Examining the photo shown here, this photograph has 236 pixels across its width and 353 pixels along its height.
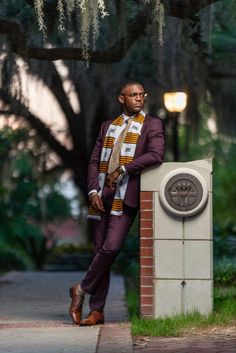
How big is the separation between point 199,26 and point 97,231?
10.9 feet

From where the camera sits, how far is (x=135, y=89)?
9258mm

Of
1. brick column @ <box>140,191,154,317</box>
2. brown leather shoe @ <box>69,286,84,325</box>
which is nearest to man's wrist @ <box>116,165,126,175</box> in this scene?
brick column @ <box>140,191,154,317</box>

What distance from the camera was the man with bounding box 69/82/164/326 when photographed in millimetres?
9125

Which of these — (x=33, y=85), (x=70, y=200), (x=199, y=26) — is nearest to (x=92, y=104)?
(x=33, y=85)

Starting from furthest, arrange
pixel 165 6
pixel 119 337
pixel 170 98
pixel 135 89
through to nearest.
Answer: pixel 170 98
pixel 165 6
pixel 135 89
pixel 119 337

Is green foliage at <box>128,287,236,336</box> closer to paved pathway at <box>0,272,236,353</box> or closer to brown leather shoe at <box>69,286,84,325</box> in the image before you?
paved pathway at <box>0,272,236,353</box>

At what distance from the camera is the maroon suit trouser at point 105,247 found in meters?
9.12

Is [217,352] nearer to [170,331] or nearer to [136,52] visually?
[170,331]

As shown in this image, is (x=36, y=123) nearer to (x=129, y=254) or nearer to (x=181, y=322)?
(x=129, y=254)

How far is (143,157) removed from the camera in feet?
29.8

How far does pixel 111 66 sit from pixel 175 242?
275 inches

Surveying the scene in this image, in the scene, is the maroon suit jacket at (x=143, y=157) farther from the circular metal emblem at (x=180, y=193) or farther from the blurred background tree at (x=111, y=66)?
the blurred background tree at (x=111, y=66)

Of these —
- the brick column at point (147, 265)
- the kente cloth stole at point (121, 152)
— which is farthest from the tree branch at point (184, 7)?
the brick column at point (147, 265)

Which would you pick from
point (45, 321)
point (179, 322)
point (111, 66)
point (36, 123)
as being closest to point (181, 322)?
point (179, 322)
